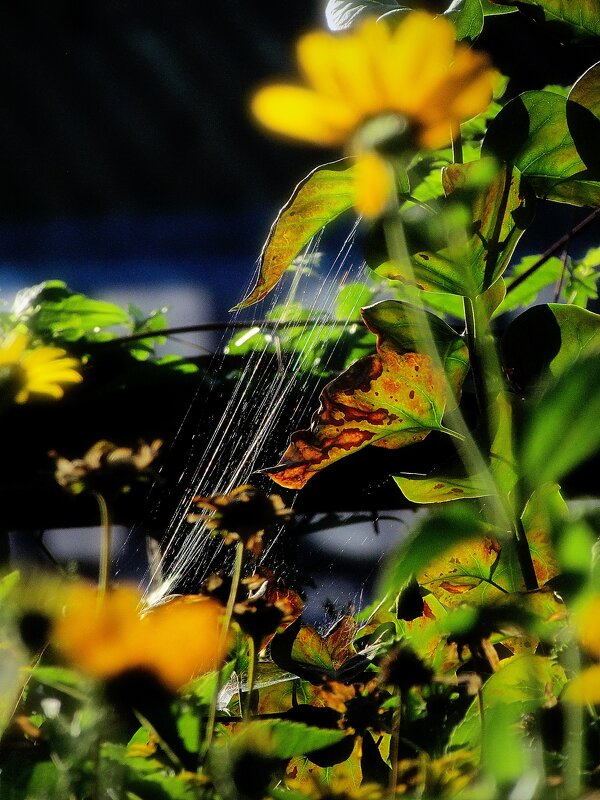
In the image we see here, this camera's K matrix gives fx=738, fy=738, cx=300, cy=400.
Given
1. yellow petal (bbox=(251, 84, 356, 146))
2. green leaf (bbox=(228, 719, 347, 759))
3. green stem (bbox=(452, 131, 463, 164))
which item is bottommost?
green leaf (bbox=(228, 719, 347, 759))

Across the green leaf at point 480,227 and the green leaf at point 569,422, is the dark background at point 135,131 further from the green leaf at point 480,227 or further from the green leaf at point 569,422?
the green leaf at point 569,422

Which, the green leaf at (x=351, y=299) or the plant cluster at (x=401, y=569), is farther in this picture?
the green leaf at (x=351, y=299)

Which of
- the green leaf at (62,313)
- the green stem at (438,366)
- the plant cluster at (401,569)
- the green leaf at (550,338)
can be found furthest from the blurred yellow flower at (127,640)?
the green leaf at (62,313)

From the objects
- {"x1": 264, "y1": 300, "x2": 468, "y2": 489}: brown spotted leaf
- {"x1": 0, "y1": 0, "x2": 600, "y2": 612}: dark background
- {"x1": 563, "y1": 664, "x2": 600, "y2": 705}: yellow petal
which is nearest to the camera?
{"x1": 563, "y1": 664, "x2": 600, "y2": 705}: yellow petal

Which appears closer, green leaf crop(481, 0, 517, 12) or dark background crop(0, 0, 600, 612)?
green leaf crop(481, 0, 517, 12)

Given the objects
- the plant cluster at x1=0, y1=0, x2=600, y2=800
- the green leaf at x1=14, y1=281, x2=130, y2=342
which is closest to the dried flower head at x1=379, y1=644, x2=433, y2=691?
the plant cluster at x1=0, y1=0, x2=600, y2=800

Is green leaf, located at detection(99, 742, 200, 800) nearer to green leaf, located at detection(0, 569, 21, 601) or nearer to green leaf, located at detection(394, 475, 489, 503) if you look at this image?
green leaf, located at detection(0, 569, 21, 601)

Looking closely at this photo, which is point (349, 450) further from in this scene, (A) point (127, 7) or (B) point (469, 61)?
(A) point (127, 7)

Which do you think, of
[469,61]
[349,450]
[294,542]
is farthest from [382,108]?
[294,542]
